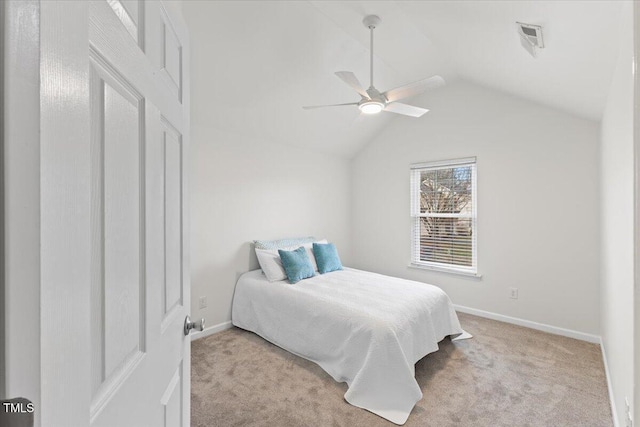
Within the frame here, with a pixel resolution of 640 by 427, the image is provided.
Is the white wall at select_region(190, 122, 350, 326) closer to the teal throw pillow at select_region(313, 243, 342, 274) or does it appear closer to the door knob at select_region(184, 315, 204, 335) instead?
the teal throw pillow at select_region(313, 243, 342, 274)

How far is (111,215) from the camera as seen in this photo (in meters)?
0.59

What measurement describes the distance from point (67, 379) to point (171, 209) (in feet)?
2.01

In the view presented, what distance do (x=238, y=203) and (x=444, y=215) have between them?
268cm

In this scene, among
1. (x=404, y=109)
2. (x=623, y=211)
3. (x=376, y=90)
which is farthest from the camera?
(x=404, y=109)

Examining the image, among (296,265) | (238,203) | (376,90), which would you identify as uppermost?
(376,90)

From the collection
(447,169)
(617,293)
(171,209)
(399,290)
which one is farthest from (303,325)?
(447,169)

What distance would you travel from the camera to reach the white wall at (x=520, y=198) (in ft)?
9.98

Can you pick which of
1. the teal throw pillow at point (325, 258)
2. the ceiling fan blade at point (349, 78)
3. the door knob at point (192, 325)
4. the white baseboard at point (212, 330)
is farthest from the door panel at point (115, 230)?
the teal throw pillow at point (325, 258)

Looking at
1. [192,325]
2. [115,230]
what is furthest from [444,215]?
[115,230]

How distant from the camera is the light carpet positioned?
193 cm

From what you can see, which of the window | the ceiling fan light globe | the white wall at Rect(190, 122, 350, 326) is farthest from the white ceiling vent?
the white wall at Rect(190, 122, 350, 326)

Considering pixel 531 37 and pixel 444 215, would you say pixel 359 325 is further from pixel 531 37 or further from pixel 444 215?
pixel 444 215

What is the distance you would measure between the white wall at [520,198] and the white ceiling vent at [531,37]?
1561 millimetres

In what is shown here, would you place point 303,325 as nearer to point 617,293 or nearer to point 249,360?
point 249,360
